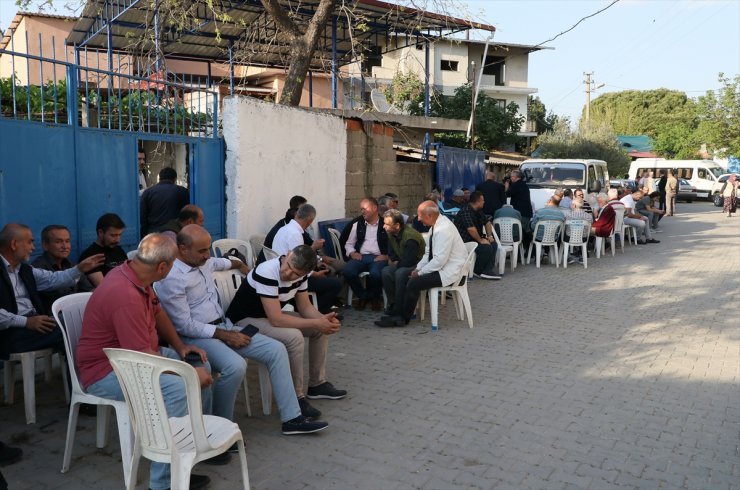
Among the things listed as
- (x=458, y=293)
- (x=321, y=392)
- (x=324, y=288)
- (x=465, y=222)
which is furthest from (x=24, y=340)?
(x=465, y=222)

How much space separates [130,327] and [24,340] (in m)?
1.52

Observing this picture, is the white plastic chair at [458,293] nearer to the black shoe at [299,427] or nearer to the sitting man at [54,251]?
the black shoe at [299,427]

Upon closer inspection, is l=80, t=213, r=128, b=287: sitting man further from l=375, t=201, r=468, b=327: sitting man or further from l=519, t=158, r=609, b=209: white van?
l=519, t=158, r=609, b=209: white van

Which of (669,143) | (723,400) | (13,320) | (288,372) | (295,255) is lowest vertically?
(723,400)

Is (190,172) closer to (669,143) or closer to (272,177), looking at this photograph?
(272,177)

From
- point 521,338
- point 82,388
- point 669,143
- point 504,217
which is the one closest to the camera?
point 82,388

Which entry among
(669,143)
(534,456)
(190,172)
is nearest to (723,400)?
(534,456)

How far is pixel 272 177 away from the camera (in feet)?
28.9

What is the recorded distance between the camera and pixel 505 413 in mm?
4898

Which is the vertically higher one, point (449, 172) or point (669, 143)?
point (669, 143)

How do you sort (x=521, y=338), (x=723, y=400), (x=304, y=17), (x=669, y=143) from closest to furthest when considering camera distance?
(x=723, y=400), (x=521, y=338), (x=304, y=17), (x=669, y=143)

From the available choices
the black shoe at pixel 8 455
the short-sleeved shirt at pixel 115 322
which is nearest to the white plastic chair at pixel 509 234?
the short-sleeved shirt at pixel 115 322

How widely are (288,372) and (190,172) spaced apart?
159 inches

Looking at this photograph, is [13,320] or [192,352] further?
[13,320]
